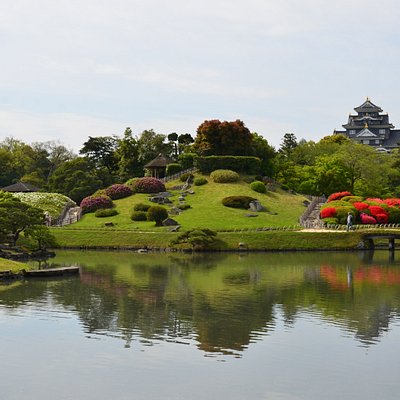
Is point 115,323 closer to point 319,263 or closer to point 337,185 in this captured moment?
point 319,263

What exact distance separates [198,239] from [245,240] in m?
5.15

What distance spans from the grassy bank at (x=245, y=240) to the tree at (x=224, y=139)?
97.2ft

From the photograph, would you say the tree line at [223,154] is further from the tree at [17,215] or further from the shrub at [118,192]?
the tree at [17,215]

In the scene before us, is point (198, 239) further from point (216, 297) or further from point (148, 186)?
point (216, 297)

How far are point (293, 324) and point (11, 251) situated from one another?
36302mm

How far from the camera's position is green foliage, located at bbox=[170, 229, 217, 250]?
6600cm

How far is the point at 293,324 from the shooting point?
2969cm

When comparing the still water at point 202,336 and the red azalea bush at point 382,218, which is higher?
the red azalea bush at point 382,218

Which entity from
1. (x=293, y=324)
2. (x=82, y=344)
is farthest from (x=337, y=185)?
(x=82, y=344)

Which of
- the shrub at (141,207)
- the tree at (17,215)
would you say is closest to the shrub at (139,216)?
the shrub at (141,207)

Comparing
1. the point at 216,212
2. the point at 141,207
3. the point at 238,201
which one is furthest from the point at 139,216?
the point at 238,201

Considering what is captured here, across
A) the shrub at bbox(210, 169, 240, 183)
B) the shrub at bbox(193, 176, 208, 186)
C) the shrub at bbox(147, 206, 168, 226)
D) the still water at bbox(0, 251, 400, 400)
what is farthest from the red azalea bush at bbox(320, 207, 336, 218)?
the still water at bbox(0, 251, 400, 400)

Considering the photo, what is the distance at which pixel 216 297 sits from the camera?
3706 cm

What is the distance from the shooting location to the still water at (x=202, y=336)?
2031cm
